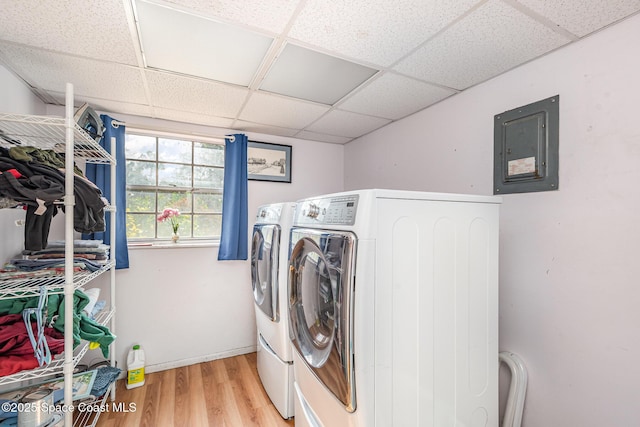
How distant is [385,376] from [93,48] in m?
2.07

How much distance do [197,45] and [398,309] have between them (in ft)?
5.16

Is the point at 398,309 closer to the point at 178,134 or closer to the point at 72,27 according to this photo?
the point at 72,27

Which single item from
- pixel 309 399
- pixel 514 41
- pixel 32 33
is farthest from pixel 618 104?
pixel 32 33

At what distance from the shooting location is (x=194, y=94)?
195cm

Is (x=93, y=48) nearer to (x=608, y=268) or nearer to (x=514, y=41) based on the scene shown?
(x=514, y=41)

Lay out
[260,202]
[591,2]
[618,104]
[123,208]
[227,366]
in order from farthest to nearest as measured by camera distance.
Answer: [260,202] → [227,366] → [123,208] → [618,104] → [591,2]

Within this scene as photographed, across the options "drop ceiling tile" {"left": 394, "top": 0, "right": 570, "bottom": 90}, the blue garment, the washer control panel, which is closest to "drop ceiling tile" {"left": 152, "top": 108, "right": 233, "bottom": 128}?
the blue garment

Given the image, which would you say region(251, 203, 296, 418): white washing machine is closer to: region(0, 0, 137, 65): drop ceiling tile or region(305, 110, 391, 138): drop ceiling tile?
region(305, 110, 391, 138): drop ceiling tile

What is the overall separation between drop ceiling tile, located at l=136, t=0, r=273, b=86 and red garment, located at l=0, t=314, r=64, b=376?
4.62 feet

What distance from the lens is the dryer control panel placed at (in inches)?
43.0

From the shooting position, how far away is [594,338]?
4.08 ft

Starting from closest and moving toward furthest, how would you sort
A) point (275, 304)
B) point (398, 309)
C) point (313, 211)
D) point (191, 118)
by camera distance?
1. point (398, 309)
2. point (313, 211)
3. point (275, 304)
4. point (191, 118)

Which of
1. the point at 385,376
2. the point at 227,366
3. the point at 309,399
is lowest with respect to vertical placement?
the point at 227,366

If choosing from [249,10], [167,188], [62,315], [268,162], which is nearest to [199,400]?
[62,315]
